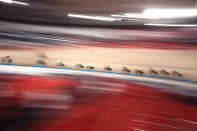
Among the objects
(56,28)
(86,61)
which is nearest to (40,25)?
(56,28)

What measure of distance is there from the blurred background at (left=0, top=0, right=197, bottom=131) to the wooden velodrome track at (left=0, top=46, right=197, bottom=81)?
2 centimetres

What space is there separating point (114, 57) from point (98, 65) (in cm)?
58

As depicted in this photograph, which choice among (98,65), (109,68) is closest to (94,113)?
(109,68)

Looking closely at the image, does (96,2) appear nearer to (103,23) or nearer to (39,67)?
(103,23)

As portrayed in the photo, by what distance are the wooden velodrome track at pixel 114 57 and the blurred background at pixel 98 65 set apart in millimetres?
23

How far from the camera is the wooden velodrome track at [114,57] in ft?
9.00

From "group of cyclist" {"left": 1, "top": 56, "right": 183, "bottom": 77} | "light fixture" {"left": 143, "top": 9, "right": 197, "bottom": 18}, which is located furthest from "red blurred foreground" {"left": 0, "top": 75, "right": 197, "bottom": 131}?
"light fixture" {"left": 143, "top": 9, "right": 197, "bottom": 18}

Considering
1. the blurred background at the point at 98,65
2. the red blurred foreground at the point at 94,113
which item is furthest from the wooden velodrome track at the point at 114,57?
the red blurred foreground at the point at 94,113

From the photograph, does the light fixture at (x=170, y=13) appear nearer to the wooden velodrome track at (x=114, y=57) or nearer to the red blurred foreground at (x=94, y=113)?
the wooden velodrome track at (x=114, y=57)

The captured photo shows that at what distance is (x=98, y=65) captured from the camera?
3.66 metres

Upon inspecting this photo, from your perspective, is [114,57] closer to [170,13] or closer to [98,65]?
[98,65]

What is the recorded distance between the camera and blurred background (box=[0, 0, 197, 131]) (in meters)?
1.12

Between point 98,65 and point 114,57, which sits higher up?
point 114,57

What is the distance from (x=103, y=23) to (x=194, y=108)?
3.19 metres
